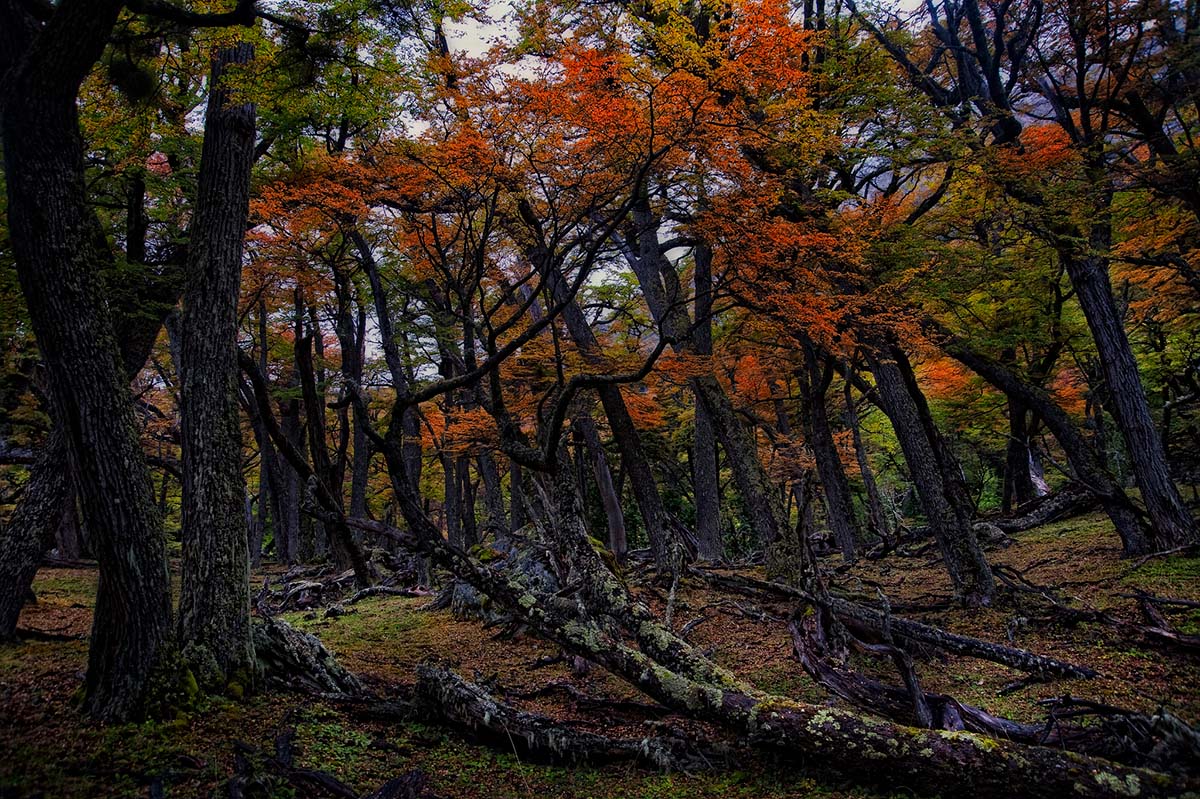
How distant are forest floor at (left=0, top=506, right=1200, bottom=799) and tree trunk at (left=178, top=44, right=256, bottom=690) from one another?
0.50 metres

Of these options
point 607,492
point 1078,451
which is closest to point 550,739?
point 1078,451

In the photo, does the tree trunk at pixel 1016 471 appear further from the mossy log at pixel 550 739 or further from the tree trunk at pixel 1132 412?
the mossy log at pixel 550 739

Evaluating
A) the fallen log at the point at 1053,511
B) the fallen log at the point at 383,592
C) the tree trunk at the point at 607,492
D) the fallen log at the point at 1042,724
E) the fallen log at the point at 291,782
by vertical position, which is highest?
the tree trunk at the point at 607,492

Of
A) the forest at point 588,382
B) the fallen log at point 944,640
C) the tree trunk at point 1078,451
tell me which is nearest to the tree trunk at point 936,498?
the forest at point 588,382

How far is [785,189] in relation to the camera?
9.04 metres

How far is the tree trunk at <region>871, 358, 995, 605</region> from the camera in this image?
25.6ft

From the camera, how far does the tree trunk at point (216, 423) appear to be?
4.53 metres

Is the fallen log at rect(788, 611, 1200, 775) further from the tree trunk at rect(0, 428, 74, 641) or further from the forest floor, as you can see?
the tree trunk at rect(0, 428, 74, 641)

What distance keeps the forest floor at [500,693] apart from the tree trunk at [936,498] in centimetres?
37

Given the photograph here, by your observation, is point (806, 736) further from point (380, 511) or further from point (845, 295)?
point (380, 511)

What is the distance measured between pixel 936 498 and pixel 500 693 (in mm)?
6116

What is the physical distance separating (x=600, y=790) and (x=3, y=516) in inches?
701

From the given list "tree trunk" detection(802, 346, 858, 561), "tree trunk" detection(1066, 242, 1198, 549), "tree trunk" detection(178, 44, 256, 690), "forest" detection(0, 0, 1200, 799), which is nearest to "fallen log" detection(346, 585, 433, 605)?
"forest" detection(0, 0, 1200, 799)

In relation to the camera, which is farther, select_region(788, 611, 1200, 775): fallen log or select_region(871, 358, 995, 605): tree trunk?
select_region(871, 358, 995, 605): tree trunk
